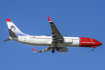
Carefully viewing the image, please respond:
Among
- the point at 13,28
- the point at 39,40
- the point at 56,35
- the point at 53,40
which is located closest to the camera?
the point at 56,35

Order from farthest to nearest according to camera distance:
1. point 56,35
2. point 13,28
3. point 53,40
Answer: point 13,28
point 53,40
point 56,35

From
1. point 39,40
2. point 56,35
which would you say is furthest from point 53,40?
point 39,40

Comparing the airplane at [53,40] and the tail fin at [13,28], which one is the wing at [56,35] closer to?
the airplane at [53,40]

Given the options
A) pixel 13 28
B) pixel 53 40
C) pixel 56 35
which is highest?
pixel 13 28

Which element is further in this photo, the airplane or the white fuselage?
the white fuselage

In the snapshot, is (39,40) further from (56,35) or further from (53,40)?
(56,35)

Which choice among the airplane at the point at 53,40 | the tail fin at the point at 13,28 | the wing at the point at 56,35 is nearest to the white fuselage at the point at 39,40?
the airplane at the point at 53,40

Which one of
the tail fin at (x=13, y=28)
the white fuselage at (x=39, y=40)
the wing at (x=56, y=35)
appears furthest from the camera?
the tail fin at (x=13, y=28)

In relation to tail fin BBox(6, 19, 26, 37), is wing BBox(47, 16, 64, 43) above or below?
below

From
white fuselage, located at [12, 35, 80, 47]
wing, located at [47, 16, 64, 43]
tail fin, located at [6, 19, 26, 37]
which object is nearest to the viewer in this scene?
wing, located at [47, 16, 64, 43]

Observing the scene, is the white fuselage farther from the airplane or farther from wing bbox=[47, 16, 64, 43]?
wing bbox=[47, 16, 64, 43]

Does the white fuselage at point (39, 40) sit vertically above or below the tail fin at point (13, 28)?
below

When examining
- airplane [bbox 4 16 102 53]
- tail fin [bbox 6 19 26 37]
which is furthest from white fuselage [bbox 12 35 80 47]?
tail fin [bbox 6 19 26 37]

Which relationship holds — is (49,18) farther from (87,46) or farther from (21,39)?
(87,46)
